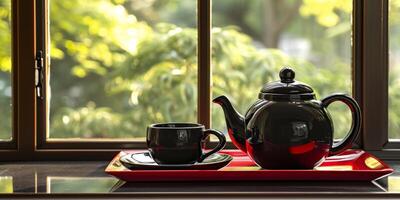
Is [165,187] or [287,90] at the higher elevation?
[287,90]

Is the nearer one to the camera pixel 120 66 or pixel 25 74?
pixel 25 74

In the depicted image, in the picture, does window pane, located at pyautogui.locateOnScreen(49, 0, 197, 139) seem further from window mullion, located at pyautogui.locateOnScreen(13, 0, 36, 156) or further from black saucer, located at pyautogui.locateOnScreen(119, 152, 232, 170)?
black saucer, located at pyautogui.locateOnScreen(119, 152, 232, 170)

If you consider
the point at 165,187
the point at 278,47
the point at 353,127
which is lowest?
the point at 165,187

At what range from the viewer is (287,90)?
1478mm

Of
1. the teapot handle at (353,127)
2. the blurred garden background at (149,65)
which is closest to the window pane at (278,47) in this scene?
the blurred garden background at (149,65)

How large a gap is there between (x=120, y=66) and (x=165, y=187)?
5.20 feet

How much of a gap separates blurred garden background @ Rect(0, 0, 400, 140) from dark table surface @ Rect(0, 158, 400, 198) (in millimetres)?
398

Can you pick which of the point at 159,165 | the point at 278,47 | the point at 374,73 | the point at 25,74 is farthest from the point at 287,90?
the point at 278,47

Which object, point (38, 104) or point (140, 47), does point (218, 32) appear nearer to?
point (140, 47)

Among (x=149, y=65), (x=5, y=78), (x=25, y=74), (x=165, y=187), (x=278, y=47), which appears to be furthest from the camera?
(x=278, y=47)

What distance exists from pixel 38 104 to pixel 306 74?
6.99ft

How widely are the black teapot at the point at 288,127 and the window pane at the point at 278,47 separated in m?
0.93

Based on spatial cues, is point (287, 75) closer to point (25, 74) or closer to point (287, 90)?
point (287, 90)

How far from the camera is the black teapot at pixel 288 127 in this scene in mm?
1445
